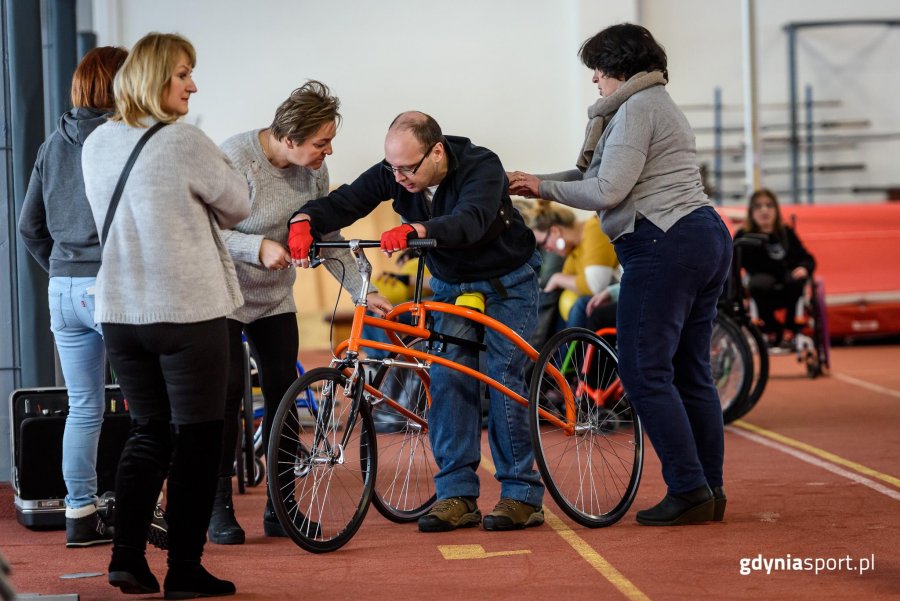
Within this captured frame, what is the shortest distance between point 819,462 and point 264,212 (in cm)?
293

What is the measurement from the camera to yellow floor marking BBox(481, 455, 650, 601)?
326 centimetres

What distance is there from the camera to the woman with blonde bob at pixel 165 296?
3014 millimetres

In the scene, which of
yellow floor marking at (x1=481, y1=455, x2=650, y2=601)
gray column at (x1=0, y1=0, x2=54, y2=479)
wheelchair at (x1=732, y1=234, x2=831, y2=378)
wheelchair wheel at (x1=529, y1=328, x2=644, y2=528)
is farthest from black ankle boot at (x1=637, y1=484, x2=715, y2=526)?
wheelchair at (x1=732, y1=234, x2=831, y2=378)

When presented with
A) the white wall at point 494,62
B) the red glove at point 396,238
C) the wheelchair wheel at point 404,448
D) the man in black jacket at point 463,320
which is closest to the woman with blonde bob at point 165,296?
the red glove at point 396,238

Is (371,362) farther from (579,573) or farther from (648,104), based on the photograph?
(648,104)

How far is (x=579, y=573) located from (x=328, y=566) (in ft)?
2.47

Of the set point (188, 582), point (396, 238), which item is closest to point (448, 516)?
point (396, 238)

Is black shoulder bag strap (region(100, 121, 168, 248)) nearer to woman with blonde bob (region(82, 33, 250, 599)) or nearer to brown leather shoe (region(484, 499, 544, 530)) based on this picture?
woman with blonde bob (region(82, 33, 250, 599))

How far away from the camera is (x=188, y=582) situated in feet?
10.5

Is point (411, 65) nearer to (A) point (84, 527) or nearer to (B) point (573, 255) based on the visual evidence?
(B) point (573, 255)

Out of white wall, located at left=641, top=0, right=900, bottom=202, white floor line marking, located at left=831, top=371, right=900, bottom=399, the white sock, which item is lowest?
white floor line marking, located at left=831, top=371, right=900, bottom=399

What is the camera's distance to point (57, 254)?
3922mm

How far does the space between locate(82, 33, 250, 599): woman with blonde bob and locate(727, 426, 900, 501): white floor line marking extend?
107 inches

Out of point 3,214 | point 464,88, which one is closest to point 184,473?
point 3,214
